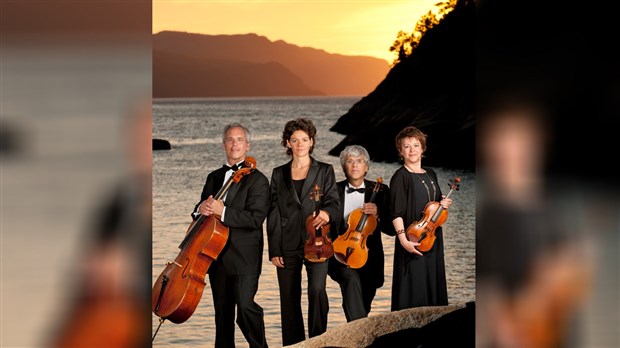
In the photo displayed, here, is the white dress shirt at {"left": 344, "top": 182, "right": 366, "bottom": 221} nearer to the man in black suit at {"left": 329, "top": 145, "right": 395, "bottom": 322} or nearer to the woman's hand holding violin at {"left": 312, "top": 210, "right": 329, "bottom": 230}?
the man in black suit at {"left": 329, "top": 145, "right": 395, "bottom": 322}

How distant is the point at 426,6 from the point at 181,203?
64.3 ft

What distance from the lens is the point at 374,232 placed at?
206 inches

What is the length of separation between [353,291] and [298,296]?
0.26 meters

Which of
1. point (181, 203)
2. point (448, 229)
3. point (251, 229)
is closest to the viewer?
point (251, 229)

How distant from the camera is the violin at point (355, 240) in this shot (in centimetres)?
511

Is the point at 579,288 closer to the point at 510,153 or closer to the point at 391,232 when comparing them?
the point at 510,153

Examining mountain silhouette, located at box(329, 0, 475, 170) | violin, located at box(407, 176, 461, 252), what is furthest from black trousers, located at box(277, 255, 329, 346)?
mountain silhouette, located at box(329, 0, 475, 170)

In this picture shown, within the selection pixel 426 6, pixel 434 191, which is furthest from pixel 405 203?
pixel 426 6

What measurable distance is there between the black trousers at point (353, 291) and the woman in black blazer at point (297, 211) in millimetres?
121

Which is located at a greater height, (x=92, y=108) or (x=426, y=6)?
(x=426, y=6)

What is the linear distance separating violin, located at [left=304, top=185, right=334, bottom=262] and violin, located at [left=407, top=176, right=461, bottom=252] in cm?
37

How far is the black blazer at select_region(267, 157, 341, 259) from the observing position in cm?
500

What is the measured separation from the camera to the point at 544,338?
3.13 meters

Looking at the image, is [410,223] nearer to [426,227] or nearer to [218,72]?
[426,227]
